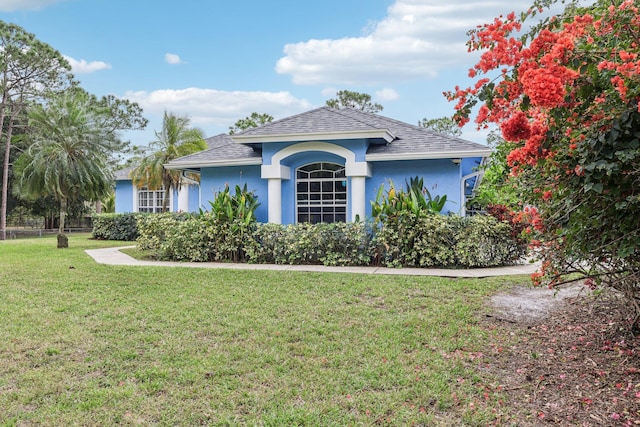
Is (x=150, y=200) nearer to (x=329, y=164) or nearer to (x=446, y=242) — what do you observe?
(x=329, y=164)

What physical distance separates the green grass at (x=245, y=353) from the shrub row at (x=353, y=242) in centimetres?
182

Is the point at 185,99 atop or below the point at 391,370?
atop

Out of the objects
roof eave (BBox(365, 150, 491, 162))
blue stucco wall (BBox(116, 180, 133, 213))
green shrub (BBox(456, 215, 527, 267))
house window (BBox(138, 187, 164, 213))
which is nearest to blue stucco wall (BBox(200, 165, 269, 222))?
roof eave (BBox(365, 150, 491, 162))

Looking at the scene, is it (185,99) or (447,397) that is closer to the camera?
(447,397)

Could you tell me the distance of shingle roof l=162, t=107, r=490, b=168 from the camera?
12.3 m

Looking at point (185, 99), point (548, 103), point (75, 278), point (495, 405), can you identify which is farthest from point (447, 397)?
point (185, 99)

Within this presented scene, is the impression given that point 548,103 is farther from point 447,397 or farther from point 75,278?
point 75,278

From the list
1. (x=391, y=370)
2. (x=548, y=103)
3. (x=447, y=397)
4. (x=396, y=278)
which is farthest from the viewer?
(x=396, y=278)

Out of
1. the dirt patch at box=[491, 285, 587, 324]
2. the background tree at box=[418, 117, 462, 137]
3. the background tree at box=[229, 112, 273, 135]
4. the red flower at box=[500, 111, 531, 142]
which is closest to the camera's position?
the red flower at box=[500, 111, 531, 142]

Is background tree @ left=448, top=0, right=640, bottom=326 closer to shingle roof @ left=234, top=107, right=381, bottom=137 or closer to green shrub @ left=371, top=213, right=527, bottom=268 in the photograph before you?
green shrub @ left=371, top=213, right=527, bottom=268

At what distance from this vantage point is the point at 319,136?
41.4 ft

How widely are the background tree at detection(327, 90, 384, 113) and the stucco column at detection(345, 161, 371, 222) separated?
96.4 ft

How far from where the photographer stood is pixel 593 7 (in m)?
3.90

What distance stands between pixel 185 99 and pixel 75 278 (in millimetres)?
27752
